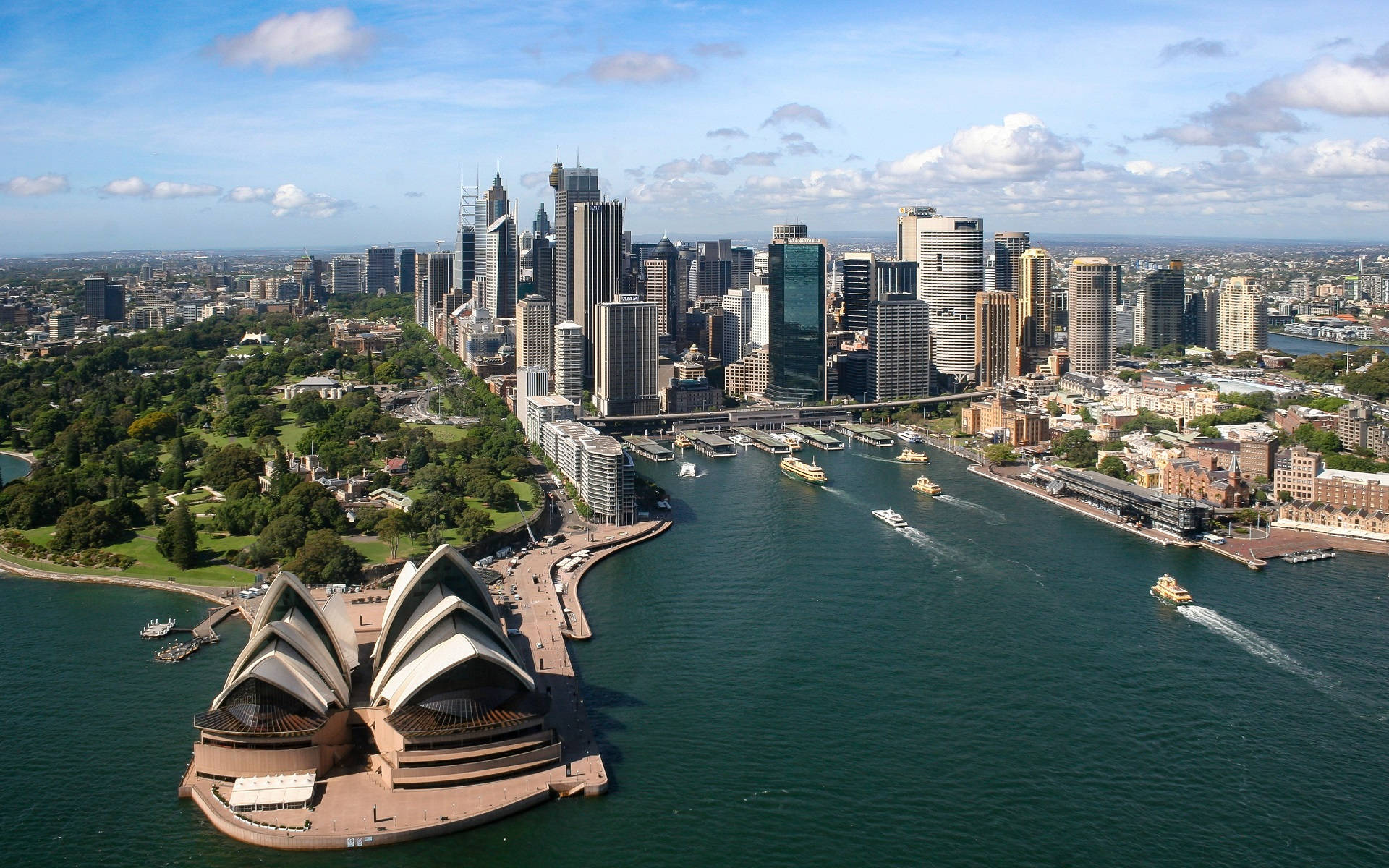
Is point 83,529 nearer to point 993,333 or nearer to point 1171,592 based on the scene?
point 1171,592

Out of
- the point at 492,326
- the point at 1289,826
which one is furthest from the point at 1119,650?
the point at 492,326


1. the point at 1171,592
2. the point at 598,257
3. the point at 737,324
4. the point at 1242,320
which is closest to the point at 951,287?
the point at 737,324

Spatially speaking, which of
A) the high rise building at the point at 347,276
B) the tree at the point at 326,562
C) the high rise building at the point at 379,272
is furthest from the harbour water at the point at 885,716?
the high rise building at the point at 379,272

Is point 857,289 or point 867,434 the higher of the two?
point 857,289

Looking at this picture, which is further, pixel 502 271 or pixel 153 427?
pixel 502 271

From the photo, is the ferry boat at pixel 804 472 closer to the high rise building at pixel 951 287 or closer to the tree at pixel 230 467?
the tree at pixel 230 467

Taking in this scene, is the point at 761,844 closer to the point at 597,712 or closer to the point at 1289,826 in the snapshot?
the point at 597,712
